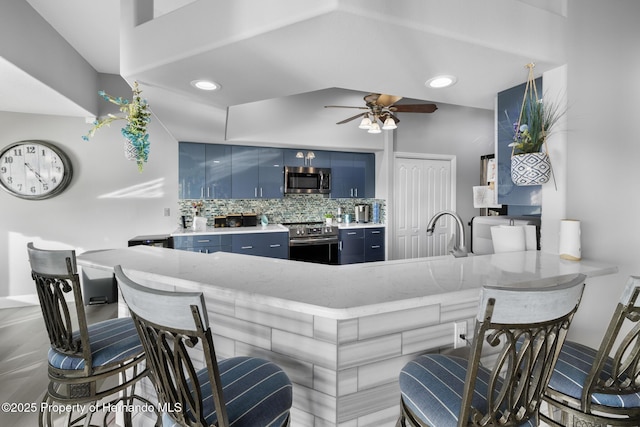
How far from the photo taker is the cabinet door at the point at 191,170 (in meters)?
4.61

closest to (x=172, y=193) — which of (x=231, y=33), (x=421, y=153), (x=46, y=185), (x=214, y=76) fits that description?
(x=46, y=185)

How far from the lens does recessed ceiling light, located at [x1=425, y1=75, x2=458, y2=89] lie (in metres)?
1.96

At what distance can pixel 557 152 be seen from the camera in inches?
77.2

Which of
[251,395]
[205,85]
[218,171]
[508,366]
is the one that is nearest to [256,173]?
[218,171]

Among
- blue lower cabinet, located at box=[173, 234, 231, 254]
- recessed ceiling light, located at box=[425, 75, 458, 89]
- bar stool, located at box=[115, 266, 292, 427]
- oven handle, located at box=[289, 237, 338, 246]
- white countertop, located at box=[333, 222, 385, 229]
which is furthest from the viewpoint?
white countertop, located at box=[333, 222, 385, 229]

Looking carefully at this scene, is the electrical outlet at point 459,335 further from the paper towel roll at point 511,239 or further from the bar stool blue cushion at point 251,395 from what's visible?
the paper towel roll at point 511,239

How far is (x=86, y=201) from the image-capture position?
4312mm

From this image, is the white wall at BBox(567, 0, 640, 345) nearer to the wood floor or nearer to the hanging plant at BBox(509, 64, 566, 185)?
the hanging plant at BBox(509, 64, 566, 185)

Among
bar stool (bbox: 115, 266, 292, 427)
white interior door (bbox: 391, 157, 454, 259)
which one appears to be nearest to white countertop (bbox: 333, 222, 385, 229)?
white interior door (bbox: 391, 157, 454, 259)

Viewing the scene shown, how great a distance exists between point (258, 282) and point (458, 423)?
0.86 m

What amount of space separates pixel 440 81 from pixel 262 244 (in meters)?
3.32

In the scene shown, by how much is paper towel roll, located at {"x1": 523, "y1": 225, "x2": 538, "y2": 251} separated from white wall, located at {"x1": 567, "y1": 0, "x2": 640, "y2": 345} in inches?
11.4

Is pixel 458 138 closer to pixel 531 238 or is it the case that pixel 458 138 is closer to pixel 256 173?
pixel 256 173

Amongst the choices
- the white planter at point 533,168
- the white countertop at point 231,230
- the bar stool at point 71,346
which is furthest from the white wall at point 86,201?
the white planter at point 533,168
